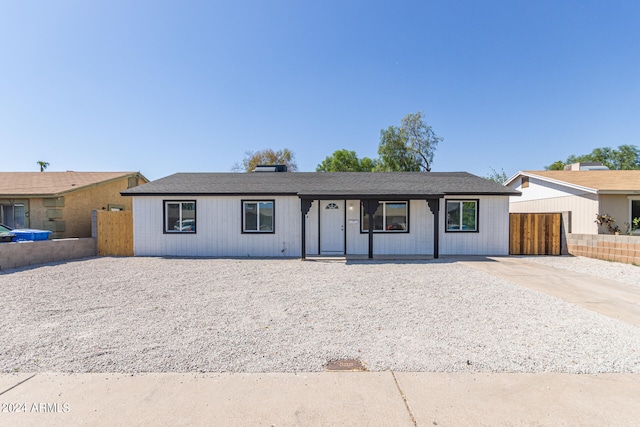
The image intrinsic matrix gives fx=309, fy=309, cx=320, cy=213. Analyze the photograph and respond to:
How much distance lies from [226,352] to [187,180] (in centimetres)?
1177

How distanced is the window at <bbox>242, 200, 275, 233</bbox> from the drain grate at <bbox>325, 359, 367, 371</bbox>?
29.2 ft

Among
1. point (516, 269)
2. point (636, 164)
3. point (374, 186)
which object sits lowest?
point (516, 269)

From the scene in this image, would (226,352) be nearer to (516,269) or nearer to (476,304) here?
(476,304)

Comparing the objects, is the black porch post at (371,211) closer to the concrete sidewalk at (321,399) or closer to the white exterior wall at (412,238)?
the white exterior wall at (412,238)

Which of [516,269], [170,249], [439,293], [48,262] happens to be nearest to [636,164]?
[516,269]

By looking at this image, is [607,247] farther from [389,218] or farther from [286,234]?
[286,234]

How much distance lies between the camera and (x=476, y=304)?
5656 mm

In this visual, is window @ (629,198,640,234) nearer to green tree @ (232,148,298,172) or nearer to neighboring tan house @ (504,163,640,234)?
neighboring tan house @ (504,163,640,234)

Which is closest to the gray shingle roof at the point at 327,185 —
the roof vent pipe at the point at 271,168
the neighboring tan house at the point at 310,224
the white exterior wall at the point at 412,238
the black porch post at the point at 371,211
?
the neighboring tan house at the point at 310,224

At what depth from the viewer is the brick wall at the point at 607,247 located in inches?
402

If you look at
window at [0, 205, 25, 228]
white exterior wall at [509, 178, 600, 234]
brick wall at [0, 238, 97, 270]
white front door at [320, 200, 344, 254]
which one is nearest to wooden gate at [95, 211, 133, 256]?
brick wall at [0, 238, 97, 270]

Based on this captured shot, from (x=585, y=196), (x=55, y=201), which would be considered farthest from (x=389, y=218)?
(x=55, y=201)

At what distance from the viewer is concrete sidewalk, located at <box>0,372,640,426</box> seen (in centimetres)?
250

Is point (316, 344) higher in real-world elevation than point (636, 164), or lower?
Answer: lower
